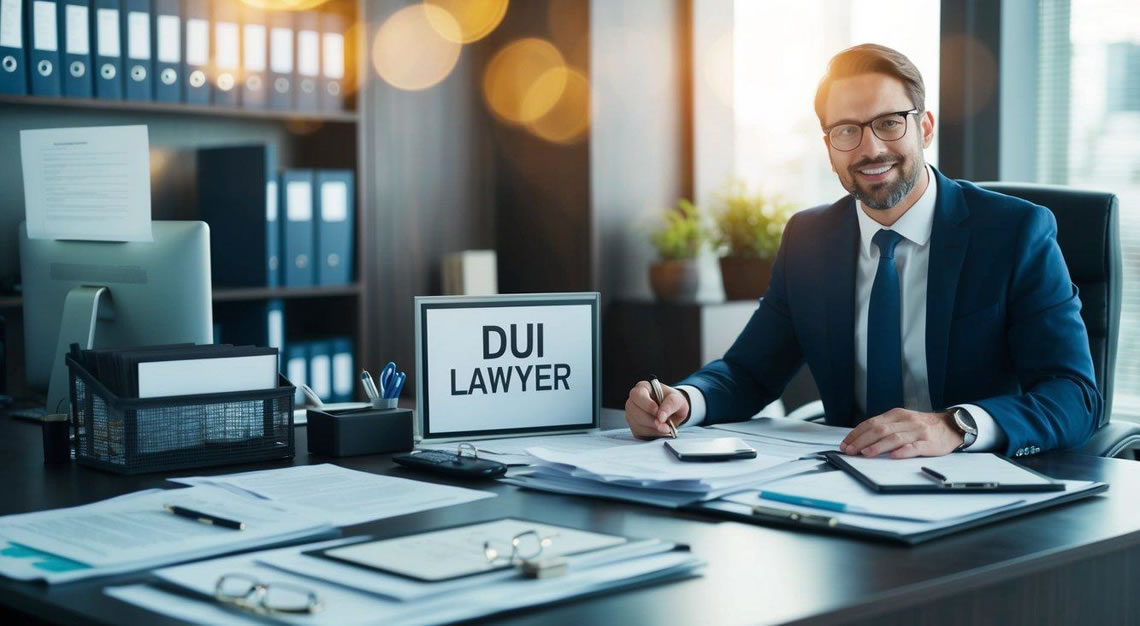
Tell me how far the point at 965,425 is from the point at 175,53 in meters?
2.61

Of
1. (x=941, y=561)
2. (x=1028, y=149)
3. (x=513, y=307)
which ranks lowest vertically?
(x=941, y=561)

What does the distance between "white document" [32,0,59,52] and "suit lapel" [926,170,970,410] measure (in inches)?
94.0

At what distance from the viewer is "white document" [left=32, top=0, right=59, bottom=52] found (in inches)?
125

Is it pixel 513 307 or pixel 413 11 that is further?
pixel 413 11

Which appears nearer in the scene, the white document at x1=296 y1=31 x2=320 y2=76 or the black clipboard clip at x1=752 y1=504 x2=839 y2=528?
the black clipboard clip at x1=752 y1=504 x2=839 y2=528

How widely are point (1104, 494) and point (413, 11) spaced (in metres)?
3.11

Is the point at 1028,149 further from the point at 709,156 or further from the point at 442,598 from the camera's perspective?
the point at 442,598

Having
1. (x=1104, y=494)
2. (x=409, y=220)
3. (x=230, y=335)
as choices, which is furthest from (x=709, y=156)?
(x=1104, y=494)

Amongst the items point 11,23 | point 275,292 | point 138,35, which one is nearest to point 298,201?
point 275,292

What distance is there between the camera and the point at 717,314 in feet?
12.5

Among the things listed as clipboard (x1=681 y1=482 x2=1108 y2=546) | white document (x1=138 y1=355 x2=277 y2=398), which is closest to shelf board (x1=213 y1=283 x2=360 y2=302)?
white document (x1=138 y1=355 x2=277 y2=398)

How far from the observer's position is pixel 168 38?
3.39 metres

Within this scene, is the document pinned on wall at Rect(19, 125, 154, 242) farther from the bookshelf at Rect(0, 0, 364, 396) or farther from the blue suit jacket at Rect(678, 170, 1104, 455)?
the bookshelf at Rect(0, 0, 364, 396)

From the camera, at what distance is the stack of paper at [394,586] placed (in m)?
0.90
